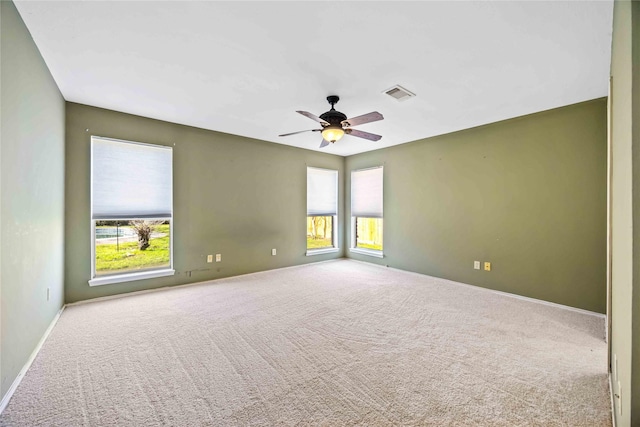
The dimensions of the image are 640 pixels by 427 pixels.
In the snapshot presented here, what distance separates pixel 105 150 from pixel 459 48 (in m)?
4.34

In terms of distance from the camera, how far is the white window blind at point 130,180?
361 cm

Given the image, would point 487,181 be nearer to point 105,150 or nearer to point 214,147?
point 214,147

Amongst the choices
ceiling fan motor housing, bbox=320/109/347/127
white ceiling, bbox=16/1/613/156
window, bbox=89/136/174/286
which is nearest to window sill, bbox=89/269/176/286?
window, bbox=89/136/174/286

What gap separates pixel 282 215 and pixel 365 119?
3083 millimetres

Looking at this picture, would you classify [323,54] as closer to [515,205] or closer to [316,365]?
[316,365]

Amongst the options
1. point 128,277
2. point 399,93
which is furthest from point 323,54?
point 128,277

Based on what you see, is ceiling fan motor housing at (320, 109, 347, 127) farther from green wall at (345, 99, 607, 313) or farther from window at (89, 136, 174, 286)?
window at (89, 136, 174, 286)

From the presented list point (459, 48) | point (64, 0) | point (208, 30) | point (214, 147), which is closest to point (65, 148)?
point (214, 147)

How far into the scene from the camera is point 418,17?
6.16ft

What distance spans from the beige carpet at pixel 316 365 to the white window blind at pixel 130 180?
1231 mm

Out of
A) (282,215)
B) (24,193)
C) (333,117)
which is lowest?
(282,215)

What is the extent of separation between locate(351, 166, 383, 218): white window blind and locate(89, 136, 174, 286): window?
3810mm

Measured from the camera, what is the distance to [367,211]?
6.07 metres

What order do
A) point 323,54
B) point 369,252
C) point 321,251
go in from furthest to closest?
point 321,251 < point 369,252 < point 323,54
